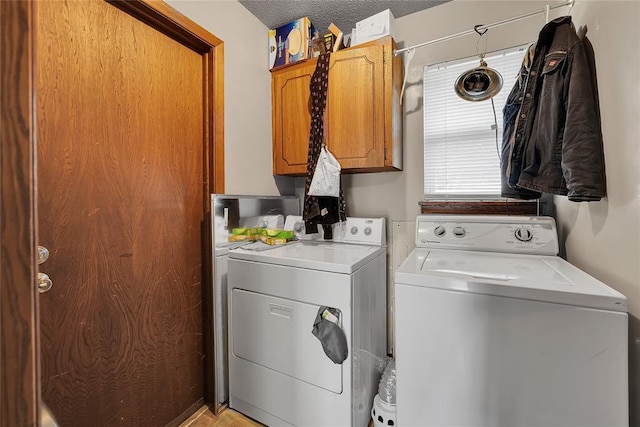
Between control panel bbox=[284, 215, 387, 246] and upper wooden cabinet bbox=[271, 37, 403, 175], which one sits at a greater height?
upper wooden cabinet bbox=[271, 37, 403, 175]

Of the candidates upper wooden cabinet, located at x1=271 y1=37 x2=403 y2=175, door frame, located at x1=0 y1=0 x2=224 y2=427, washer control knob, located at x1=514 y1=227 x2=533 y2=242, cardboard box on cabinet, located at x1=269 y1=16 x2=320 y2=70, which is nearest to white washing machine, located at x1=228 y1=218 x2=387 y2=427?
upper wooden cabinet, located at x1=271 y1=37 x2=403 y2=175

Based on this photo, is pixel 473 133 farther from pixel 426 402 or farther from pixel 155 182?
pixel 155 182

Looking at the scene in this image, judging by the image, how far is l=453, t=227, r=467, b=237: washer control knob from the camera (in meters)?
1.53

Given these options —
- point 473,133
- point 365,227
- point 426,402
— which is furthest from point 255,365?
point 473,133

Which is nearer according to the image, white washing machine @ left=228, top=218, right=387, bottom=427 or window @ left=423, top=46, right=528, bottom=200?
white washing machine @ left=228, top=218, right=387, bottom=427

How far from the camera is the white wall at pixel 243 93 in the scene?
5.57 feet

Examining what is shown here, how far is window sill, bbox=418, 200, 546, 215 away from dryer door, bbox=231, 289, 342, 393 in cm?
105

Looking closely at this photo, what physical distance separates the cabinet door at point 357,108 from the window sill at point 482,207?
460mm

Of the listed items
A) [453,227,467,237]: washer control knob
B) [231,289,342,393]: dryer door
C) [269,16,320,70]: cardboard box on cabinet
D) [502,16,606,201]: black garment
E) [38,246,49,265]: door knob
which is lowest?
[231,289,342,393]: dryer door

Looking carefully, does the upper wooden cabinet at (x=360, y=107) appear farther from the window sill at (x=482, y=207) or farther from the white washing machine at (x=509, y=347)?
the white washing machine at (x=509, y=347)

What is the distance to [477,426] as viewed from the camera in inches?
35.5

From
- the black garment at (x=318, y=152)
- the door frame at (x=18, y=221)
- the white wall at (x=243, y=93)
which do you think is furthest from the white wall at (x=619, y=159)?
the white wall at (x=243, y=93)

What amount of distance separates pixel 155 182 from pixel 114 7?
80 cm

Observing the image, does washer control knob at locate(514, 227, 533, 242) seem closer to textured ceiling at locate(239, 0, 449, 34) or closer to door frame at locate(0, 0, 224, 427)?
textured ceiling at locate(239, 0, 449, 34)
